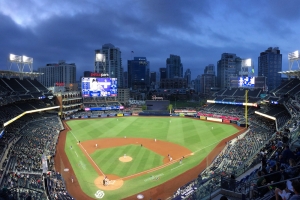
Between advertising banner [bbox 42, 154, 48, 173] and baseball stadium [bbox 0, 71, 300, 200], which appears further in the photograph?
advertising banner [bbox 42, 154, 48, 173]

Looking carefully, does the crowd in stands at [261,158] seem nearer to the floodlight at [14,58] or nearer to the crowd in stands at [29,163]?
the crowd in stands at [29,163]

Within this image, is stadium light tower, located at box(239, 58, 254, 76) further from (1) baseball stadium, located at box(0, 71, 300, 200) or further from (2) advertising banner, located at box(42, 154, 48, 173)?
(2) advertising banner, located at box(42, 154, 48, 173)

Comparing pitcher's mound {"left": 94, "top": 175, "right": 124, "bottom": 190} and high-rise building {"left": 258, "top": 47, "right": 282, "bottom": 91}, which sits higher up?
high-rise building {"left": 258, "top": 47, "right": 282, "bottom": 91}

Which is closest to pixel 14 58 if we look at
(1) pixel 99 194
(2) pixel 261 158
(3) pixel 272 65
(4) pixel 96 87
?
(4) pixel 96 87

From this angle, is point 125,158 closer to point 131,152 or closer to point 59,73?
point 131,152

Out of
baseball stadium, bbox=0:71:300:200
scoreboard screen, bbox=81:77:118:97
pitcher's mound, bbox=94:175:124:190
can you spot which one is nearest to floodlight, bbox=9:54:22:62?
baseball stadium, bbox=0:71:300:200

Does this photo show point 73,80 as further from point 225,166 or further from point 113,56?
point 225,166

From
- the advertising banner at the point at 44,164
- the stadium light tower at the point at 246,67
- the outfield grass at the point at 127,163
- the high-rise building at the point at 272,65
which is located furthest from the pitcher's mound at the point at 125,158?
the high-rise building at the point at 272,65

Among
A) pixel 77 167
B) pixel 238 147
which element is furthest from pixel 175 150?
pixel 77 167
